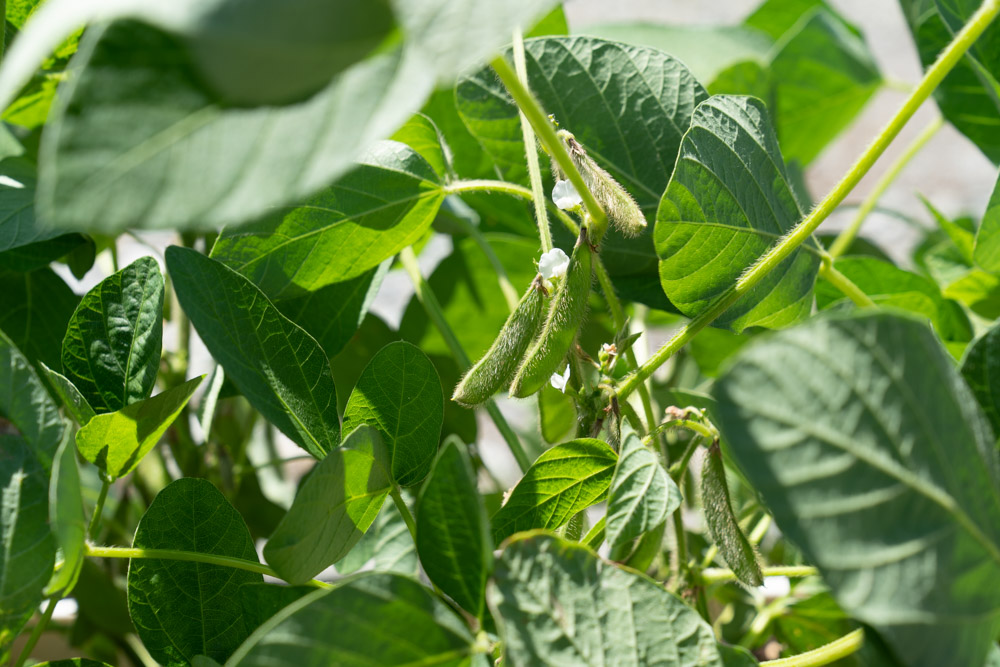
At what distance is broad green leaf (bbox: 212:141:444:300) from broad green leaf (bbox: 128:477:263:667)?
0.29 feet

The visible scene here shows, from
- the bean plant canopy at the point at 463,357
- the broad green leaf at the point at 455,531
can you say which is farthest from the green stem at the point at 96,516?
the broad green leaf at the point at 455,531

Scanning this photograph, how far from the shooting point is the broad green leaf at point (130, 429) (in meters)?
0.25

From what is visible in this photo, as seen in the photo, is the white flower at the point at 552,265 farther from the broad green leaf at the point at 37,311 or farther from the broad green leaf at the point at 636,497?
the broad green leaf at the point at 37,311

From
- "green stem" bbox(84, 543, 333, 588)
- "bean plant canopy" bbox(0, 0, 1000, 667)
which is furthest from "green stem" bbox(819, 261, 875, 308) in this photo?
"green stem" bbox(84, 543, 333, 588)

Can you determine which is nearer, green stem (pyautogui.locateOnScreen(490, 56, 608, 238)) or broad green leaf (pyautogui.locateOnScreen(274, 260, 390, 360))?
green stem (pyautogui.locateOnScreen(490, 56, 608, 238))

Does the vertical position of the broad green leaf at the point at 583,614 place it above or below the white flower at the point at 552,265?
below

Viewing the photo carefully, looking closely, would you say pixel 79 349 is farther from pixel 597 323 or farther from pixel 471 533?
pixel 597 323

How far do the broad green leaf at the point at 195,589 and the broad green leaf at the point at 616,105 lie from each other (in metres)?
0.18

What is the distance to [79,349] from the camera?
0.92ft

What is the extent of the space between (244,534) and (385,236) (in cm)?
12

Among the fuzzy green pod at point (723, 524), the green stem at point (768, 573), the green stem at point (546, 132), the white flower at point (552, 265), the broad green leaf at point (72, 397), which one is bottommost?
the green stem at point (768, 573)

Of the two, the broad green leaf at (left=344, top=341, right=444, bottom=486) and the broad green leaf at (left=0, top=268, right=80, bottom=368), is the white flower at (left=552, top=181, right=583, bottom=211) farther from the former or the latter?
the broad green leaf at (left=0, top=268, right=80, bottom=368)

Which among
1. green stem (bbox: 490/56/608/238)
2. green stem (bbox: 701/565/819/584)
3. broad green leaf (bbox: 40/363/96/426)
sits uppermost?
green stem (bbox: 490/56/608/238)

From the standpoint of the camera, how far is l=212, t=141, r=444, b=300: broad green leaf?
0.99ft
